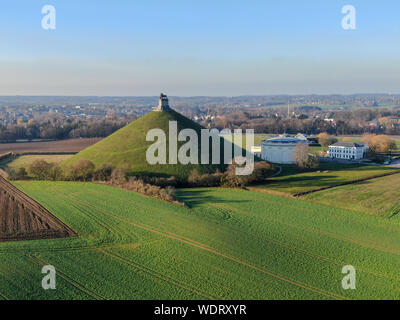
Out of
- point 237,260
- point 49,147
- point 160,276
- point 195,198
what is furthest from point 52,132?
point 237,260

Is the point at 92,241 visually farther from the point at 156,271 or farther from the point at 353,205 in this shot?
the point at 353,205

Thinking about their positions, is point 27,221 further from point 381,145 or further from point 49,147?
point 381,145

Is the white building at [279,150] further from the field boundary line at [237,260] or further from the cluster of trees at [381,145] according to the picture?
the field boundary line at [237,260]

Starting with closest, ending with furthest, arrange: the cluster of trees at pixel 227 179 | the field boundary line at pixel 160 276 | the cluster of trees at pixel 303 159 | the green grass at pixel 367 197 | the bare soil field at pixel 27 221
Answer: the field boundary line at pixel 160 276, the bare soil field at pixel 27 221, the green grass at pixel 367 197, the cluster of trees at pixel 227 179, the cluster of trees at pixel 303 159

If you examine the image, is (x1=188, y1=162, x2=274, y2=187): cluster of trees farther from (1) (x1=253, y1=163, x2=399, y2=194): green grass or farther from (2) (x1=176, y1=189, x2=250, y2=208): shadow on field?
(2) (x1=176, y1=189, x2=250, y2=208): shadow on field

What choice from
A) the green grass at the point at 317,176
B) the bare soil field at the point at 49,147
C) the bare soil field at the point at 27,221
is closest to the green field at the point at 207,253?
the bare soil field at the point at 27,221

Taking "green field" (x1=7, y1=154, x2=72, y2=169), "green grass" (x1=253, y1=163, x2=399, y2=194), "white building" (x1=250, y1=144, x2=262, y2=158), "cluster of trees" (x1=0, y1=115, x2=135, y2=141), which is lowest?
"green grass" (x1=253, y1=163, x2=399, y2=194)

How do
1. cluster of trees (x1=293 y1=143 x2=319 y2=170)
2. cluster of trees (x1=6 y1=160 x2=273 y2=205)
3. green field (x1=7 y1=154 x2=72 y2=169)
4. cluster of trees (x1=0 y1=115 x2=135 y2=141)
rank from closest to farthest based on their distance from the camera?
cluster of trees (x1=6 y1=160 x2=273 y2=205)
cluster of trees (x1=293 y1=143 x2=319 y2=170)
green field (x1=7 y1=154 x2=72 y2=169)
cluster of trees (x1=0 y1=115 x2=135 y2=141)

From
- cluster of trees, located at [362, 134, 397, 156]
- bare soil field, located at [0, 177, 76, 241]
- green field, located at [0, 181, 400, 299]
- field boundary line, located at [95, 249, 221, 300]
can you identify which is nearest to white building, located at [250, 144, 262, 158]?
cluster of trees, located at [362, 134, 397, 156]
